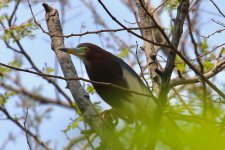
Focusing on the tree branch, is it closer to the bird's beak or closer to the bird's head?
the bird's beak

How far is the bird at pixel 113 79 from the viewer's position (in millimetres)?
3568

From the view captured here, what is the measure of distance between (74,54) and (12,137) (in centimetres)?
246

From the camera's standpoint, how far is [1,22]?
549cm

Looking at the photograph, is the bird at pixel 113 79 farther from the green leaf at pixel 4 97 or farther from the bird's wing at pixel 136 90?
the green leaf at pixel 4 97

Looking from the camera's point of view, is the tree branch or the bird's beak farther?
the bird's beak

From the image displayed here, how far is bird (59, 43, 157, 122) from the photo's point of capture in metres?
3.57

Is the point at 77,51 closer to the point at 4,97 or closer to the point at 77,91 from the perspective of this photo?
the point at 77,91

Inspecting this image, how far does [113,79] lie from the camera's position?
3848mm

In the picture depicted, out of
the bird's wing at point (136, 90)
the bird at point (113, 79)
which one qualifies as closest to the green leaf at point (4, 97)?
the bird at point (113, 79)

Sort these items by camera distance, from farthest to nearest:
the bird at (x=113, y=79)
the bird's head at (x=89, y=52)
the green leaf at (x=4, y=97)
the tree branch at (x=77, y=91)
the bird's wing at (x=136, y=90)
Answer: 1. the green leaf at (x=4, y=97)
2. the bird's head at (x=89, y=52)
3. the bird at (x=113, y=79)
4. the bird's wing at (x=136, y=90)
5. the tree branch at (x=77, y=91)

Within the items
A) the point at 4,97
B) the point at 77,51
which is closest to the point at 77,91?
the point at 77,51

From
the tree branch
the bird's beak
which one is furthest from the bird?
the tree branch

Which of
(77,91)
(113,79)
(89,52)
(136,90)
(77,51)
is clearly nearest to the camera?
(77,91)

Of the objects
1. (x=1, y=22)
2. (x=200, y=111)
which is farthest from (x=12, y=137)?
(x=200, y=111)
